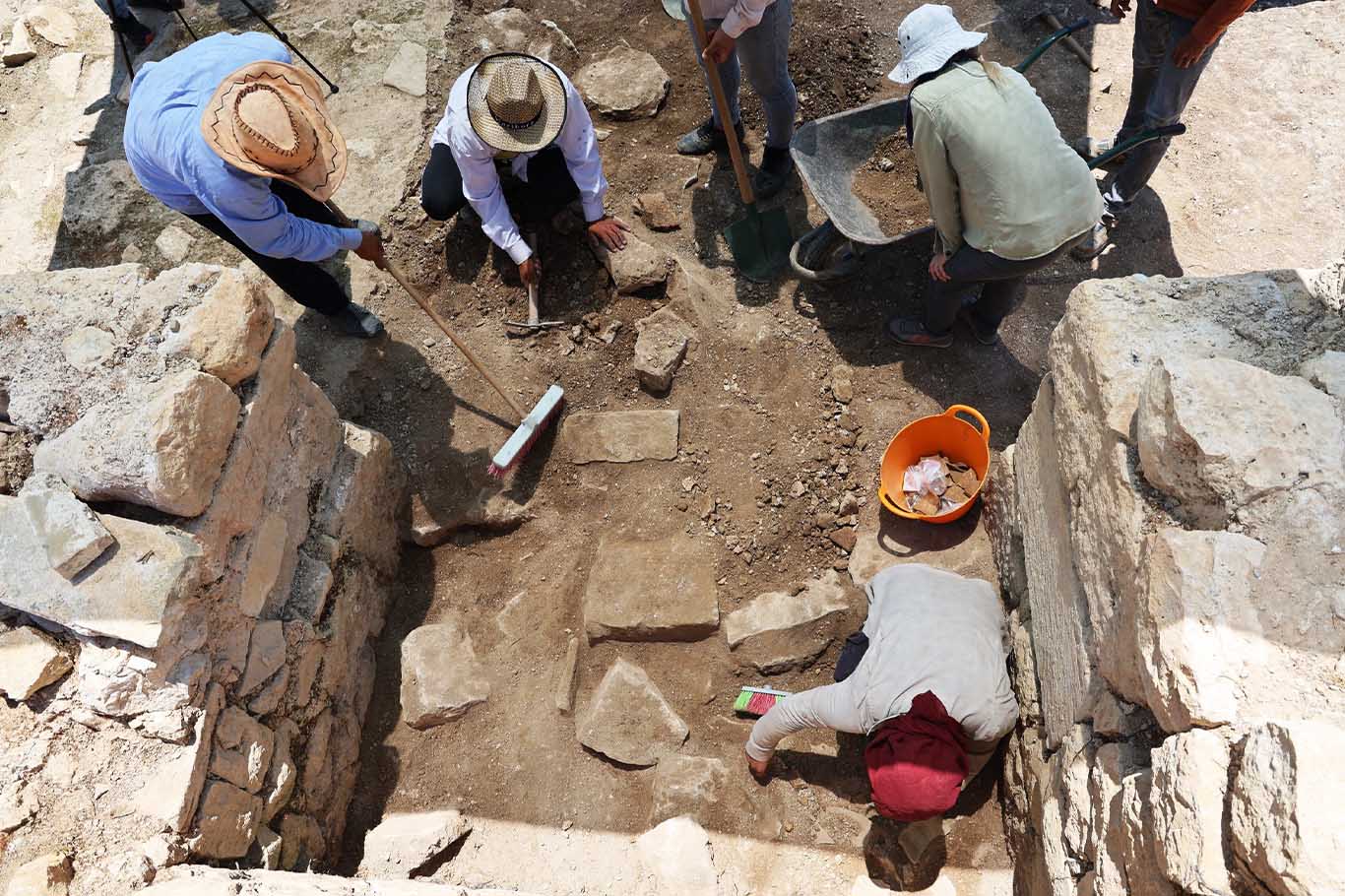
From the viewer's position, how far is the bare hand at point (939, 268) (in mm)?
3660

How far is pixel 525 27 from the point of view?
5484 mm

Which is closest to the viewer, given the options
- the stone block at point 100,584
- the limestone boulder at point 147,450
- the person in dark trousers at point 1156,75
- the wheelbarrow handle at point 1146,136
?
the stone block at point 100,584

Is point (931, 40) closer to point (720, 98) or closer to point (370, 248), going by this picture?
point (720, 98)

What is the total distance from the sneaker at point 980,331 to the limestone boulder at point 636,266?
168cm

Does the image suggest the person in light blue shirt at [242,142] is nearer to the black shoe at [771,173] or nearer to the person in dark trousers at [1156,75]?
the black shoe at [771,173]

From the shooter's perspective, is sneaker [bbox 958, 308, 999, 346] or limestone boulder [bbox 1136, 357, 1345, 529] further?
sneaker [bbox 958, 308, 999, 346]

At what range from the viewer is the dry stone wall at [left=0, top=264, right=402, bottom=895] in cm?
236

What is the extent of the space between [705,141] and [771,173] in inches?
19.2

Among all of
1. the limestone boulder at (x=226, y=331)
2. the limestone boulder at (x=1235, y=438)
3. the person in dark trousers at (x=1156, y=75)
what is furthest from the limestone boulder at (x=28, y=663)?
the person in dark trousers at (x=1156, y=75)

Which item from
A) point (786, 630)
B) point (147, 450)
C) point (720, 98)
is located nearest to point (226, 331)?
point (147, 450)

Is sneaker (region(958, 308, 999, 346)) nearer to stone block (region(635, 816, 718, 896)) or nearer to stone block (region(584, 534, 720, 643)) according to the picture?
stone block (region(584, 534, 720, 643))

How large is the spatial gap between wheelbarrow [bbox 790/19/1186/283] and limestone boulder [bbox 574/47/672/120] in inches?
57.0

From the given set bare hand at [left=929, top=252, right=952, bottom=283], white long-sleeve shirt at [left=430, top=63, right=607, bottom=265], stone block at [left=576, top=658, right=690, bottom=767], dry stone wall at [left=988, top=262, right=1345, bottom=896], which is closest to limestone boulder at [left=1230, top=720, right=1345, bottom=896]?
dry stone wall at [left=988, top=262, right=1345, bottom=896]

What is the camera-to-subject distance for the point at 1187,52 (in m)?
3.67
